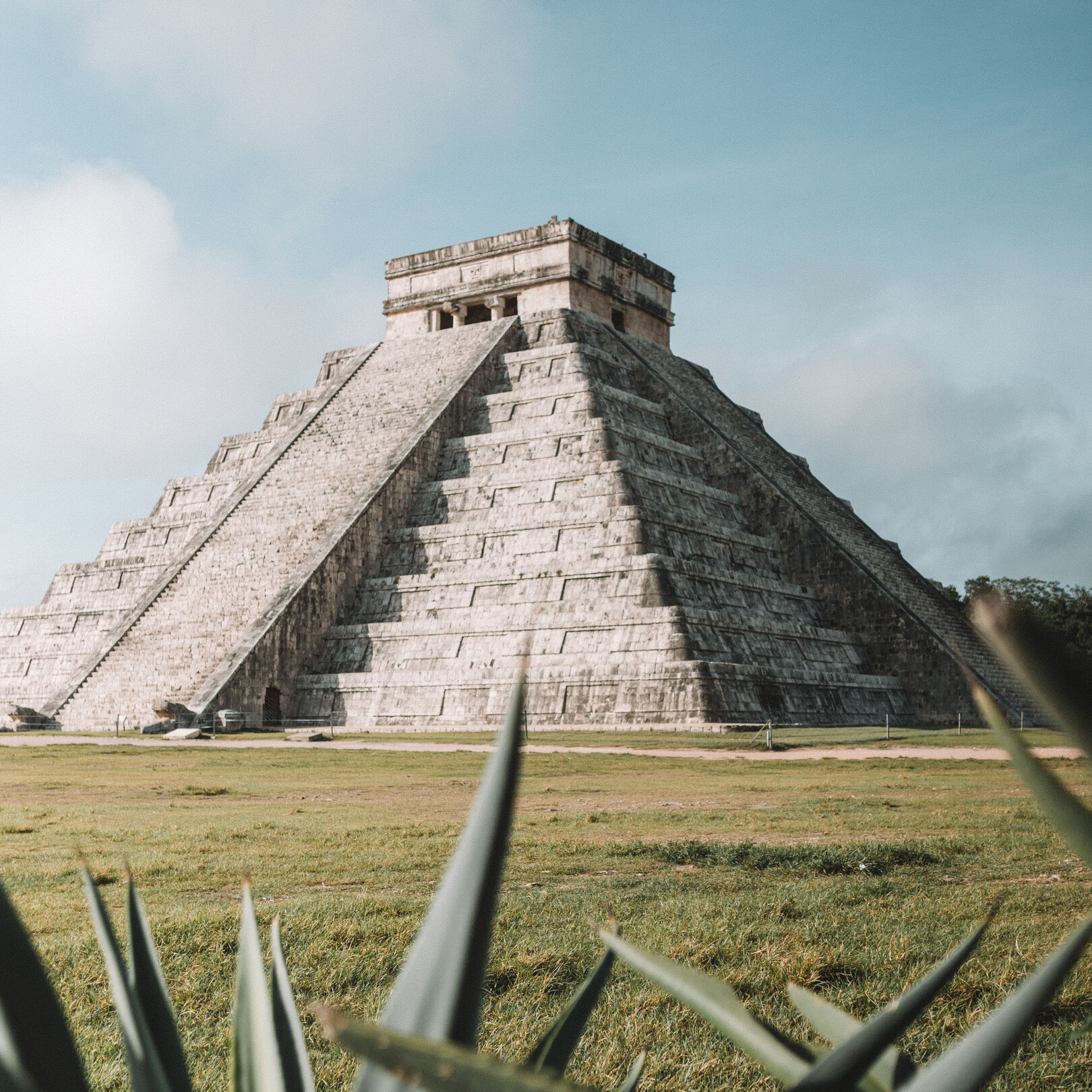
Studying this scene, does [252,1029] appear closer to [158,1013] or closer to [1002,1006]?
[158,1013]

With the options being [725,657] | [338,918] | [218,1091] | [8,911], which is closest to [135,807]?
[338,918]

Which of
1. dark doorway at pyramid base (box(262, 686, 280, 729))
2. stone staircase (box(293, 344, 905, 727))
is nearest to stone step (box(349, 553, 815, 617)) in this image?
stone staircase (box(293, 344, 905, 727))

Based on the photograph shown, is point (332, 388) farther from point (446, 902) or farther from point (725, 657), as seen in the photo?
point (446, 902)

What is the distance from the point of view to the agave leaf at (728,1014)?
110 centimetres

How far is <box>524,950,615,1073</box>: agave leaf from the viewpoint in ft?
3.85

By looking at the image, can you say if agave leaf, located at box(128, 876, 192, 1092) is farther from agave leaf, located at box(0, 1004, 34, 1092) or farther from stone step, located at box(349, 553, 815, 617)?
stone step, located at box(349, 553, 815, 617)

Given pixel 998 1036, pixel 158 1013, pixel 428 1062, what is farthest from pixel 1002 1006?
pixel 158 1013

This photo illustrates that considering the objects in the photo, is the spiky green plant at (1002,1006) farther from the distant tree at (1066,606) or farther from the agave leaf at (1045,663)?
the distant tree at (1066,606)

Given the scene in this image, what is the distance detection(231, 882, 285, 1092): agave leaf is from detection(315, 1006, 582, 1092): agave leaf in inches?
19.3

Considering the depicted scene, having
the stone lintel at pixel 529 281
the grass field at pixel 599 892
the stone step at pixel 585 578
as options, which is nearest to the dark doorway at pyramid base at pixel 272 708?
the stone step at pixel 585 578

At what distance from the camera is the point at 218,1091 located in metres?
3.03

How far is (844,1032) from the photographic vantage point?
1213 millimetres

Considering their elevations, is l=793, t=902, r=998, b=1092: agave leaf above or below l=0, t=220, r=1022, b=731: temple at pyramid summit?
below

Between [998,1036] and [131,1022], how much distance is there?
756 millimetres
